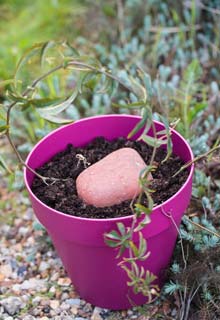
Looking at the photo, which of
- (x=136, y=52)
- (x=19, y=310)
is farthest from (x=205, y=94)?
(x=19, y=310)

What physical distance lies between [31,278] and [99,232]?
0.53 metres

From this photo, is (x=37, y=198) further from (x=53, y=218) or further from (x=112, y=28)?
(x=112, y=28)

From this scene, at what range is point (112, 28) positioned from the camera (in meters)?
2.66

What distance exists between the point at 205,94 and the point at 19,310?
1050 mm

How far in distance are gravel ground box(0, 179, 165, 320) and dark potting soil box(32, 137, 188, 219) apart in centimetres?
27

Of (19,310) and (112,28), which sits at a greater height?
(112,28)

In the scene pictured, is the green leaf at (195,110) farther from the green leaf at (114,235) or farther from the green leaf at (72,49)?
the green leaf at (114,235)

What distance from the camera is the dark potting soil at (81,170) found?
57.6 inches

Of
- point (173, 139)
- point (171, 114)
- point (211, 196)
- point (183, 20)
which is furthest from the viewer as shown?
point (183, 20)

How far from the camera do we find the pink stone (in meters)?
1.47

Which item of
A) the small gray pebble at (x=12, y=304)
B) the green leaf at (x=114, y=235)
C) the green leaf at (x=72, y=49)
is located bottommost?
the small gray pebble at (x=12, y=304)

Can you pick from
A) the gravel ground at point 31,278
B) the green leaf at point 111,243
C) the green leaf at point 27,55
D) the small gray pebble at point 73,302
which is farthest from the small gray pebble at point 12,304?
the green leaf at point 27,55

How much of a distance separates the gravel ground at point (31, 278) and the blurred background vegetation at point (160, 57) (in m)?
0.13

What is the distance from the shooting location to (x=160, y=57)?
2508 mm
